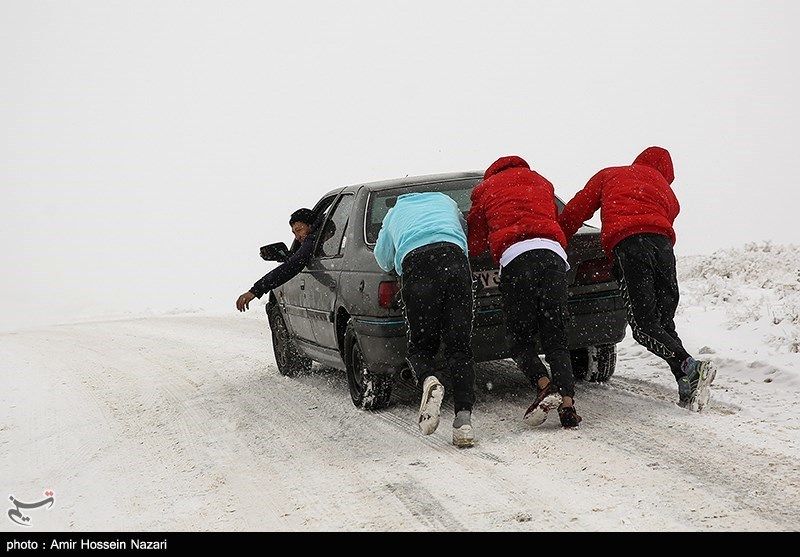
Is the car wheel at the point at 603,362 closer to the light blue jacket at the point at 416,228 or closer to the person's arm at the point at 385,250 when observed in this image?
the light blue jacket at the point at 416,228

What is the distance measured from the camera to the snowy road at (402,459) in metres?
3.87

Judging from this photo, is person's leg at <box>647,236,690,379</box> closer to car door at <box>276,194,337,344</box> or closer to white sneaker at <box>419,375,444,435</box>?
white sneaker at <box>419,375,444,435</box>

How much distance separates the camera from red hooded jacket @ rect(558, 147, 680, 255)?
5.71 meters

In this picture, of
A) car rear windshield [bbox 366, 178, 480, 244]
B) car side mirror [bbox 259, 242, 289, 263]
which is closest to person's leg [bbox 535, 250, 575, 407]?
car rear windshield [bbox 366, 178, 480, 244]

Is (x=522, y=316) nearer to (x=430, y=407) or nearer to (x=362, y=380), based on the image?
(x=430, y=407)

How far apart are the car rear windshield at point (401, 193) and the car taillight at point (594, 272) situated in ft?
2.83

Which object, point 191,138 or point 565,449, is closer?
point 565,449

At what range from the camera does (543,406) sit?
5.28 meters

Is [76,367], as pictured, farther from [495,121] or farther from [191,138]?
[191,138]

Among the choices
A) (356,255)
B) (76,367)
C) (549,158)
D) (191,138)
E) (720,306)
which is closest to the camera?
(356,255)

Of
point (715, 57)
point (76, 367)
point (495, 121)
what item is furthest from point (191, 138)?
point (76, 367)

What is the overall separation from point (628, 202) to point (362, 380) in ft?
7.53
